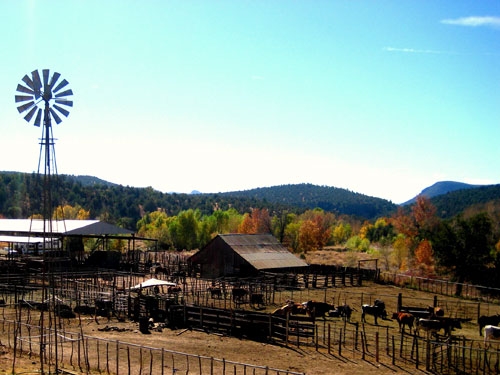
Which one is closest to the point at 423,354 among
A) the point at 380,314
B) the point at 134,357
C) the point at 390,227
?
the point at 380,314

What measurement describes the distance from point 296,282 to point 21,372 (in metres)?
27.9

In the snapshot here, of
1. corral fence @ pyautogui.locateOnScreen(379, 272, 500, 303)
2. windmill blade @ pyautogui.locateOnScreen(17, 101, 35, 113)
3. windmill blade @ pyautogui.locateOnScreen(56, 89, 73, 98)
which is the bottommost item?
corral fence @ pyautogui.locateOnScreen(379, 272, 500, 303)

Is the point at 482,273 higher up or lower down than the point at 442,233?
lower down

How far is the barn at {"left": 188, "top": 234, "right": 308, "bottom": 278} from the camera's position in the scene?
47.9 meters

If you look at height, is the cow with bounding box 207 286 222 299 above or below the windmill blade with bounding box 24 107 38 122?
below

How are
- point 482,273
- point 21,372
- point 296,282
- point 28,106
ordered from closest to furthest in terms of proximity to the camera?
1. point 21,372
2. point 28,106
3. point 296,282
4. point 482,273

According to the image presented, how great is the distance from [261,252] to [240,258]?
3175 millimetres

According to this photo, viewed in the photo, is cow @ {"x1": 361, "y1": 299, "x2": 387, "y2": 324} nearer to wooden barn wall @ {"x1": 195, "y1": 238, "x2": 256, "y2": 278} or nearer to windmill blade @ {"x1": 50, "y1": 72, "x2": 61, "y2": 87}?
wooden barn wall @ {"x1": 195, "y1": 238, "x2": 256, "y2": 278}

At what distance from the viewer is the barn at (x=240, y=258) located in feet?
157

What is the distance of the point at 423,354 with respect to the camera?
22.9 m

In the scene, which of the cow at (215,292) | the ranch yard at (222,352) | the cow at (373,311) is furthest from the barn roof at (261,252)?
the ranch yard at (222,352)

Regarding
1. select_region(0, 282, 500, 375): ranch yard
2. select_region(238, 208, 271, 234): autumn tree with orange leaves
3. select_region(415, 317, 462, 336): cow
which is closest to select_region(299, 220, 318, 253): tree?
select_region(238, 208, 271, 234): autumn tree with orange leaves

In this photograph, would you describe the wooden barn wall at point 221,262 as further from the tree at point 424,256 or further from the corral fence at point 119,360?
the tree at point 424,256

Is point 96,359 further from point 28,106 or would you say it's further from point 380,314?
point 380,314
